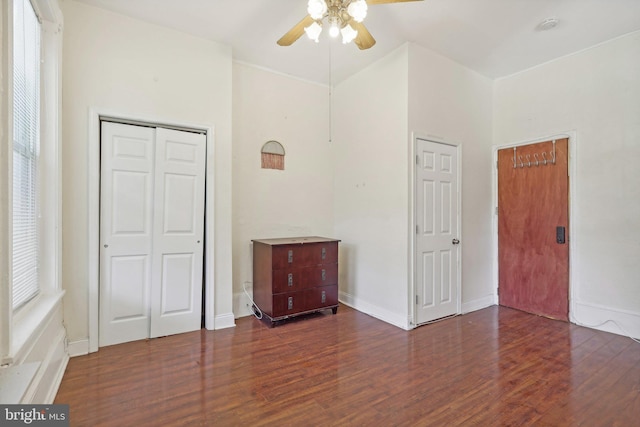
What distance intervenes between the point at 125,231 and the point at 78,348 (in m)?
1.04

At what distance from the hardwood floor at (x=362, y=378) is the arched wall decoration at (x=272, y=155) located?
6.47 feet

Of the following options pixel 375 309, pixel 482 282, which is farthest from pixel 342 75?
pixel 482 282

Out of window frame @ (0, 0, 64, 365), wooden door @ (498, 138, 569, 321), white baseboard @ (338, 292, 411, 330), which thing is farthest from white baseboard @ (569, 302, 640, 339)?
window frame @ (0, 0, 64, 365)

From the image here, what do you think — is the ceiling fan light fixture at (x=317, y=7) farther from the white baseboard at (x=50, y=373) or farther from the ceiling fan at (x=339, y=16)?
the white baseboard at (x=50, y=373)

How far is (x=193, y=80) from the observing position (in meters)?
3.15

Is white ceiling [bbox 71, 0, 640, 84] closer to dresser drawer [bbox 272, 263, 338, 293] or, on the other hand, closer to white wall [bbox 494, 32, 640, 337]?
white wall [bbox 494, 32, 640, 337]

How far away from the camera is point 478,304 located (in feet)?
13.0

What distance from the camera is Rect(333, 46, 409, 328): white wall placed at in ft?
11.1

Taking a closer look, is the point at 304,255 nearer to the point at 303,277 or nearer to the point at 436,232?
the point at 303,277

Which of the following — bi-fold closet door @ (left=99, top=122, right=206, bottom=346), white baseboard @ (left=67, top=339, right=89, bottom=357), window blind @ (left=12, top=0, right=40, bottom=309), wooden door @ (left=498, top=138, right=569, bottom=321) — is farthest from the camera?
wooden door @ (left=498, top=138, right=569, bottom=321)

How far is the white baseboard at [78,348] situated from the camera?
101 inches

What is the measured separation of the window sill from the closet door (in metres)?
0.82

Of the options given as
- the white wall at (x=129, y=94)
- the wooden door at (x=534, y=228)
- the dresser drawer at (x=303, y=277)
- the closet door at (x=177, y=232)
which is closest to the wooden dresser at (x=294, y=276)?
the dresser drawer at (x=303, y=277)

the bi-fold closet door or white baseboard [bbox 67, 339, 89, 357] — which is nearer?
white baseboard [bbox 67, 339, 89, 357]
